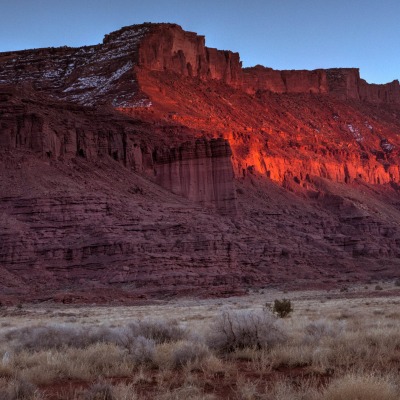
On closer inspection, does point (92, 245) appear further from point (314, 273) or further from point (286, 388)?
point (286, 388)

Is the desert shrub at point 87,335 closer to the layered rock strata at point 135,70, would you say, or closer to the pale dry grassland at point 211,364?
the pale dry grassland at point 211,364

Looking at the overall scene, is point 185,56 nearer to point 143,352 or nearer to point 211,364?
point 143,352

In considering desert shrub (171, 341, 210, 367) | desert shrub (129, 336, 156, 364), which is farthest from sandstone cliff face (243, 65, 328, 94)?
desert shrub (171, 341, 210, 367)

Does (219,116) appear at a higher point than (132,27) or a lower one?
lower

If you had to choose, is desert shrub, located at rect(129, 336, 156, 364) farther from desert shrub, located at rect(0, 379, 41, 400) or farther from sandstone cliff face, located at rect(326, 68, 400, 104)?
sandstone cliff face, located at rect(326, 68, 400, 104)

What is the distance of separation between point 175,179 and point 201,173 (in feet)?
9.96

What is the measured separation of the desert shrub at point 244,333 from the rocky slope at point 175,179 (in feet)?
98.3

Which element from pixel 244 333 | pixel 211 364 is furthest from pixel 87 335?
pixel 211 364

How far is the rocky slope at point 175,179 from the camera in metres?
49.8

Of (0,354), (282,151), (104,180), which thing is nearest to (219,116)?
(282,151)

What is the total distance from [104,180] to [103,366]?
5419 centimetres

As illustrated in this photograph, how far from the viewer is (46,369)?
8.99m

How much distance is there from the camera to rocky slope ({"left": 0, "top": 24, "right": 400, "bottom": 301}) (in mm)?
49812

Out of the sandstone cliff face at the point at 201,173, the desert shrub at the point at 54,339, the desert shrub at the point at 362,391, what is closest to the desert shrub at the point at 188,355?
the desert shrub at the point at 54,339
